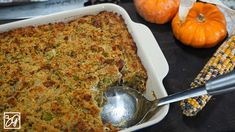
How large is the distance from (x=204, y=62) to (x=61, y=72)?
2.56 ft

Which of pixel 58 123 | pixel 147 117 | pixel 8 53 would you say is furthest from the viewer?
pixel 8 53

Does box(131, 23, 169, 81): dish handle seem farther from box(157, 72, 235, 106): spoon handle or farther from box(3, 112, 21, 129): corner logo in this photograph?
box(3, 112, 21, 129): corner logo

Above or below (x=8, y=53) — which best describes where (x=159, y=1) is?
above

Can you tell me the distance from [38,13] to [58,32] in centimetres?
37

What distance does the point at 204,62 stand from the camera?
5.49 feet

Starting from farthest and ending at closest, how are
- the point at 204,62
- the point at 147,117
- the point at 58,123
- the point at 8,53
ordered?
the point at 204,62, the point at 8,53, the point at 147,117, the point at 58,123

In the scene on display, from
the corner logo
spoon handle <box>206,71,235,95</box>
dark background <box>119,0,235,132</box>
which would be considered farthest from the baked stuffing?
spoon handle <box>206,71,235,95</box>

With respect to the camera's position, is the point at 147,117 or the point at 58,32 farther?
the point at 58,32

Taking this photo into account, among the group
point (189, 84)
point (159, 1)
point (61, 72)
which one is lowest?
point (189, 84)

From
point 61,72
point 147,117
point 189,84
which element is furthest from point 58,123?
point 189,84

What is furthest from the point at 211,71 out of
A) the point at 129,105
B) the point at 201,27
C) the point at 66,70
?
the point at 66,70

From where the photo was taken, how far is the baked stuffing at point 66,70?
1.24 meters

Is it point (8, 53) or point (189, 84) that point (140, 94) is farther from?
point (8, 53)

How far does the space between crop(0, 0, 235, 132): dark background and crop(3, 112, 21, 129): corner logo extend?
1.86 ft
